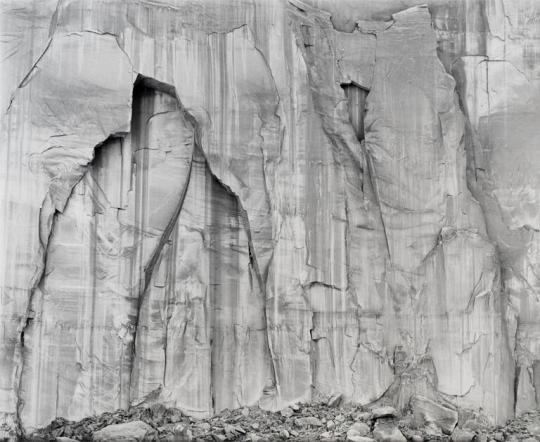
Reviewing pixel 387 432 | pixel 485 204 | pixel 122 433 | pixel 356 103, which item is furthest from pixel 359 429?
pixel 356 103

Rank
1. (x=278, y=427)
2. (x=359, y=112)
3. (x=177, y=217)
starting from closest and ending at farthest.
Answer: (x=278, y=427) → (x=177, y=217) → (x=359, y=112)

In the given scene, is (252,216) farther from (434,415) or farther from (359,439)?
(434,415)

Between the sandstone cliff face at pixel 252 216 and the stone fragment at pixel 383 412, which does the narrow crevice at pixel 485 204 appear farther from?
the stone fragment at pixel 383 412

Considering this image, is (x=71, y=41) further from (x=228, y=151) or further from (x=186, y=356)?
(x=186, y=356)

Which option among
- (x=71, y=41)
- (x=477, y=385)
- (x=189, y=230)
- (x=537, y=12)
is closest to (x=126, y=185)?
(x=189, y=230)

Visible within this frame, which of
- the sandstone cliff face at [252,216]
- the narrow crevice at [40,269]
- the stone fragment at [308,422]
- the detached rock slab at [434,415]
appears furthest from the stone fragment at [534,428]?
the narrow crevice at [40,269]

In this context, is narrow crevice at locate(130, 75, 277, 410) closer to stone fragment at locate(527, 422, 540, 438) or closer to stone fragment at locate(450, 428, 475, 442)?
stone fragment at locate(450, 428, 475, 442)
